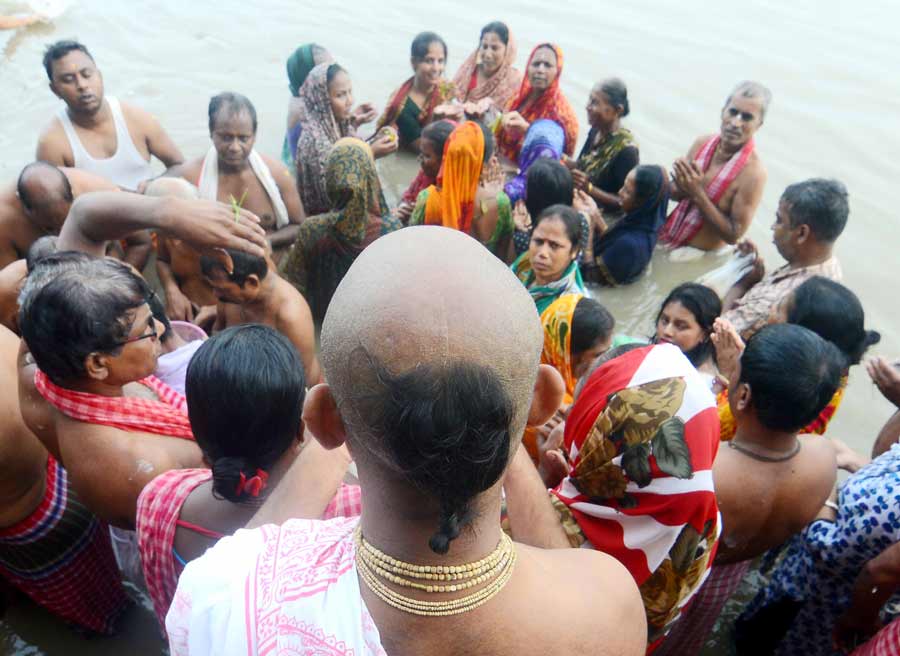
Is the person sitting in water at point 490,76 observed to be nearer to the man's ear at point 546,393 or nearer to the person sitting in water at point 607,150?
the person sitting in water at point 607,150

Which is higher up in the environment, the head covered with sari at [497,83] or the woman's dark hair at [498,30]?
the woman's dark hair at [498,30]

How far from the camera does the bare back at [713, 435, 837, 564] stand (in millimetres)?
2148

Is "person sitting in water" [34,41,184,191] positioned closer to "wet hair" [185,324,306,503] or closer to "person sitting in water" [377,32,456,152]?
"person sitting in water" [377,32,456,152]

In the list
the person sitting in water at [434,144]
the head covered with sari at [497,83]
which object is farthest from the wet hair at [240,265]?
the head covered with sari at [497,83]

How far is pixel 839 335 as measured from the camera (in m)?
2.72

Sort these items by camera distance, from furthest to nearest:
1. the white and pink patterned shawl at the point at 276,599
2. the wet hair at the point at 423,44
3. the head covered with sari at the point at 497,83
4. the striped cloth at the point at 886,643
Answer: the head covered with sari at the point at 497,83 < the wet hair at the point at 423,44 < the striped cloth at the point at 886,643 < the white and pink patterned shawl at the point at 276,599

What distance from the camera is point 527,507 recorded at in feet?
5.74

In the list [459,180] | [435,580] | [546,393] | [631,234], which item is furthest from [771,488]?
[631,234]

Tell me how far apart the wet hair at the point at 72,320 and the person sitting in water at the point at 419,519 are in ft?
3.76

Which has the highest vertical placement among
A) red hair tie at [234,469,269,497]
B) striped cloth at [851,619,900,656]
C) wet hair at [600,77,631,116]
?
wet hair at [600,77,631,116]

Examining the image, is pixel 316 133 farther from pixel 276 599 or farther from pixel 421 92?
pixel 276 599

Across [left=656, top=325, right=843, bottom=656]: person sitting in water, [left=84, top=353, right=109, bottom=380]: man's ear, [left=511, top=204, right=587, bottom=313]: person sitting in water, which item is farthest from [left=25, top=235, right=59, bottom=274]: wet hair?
[left=656, top=325, right=843, bottom=656]: person sitting in water

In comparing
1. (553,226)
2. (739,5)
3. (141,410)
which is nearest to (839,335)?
(553,226)

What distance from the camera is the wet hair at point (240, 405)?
1.81 meters
